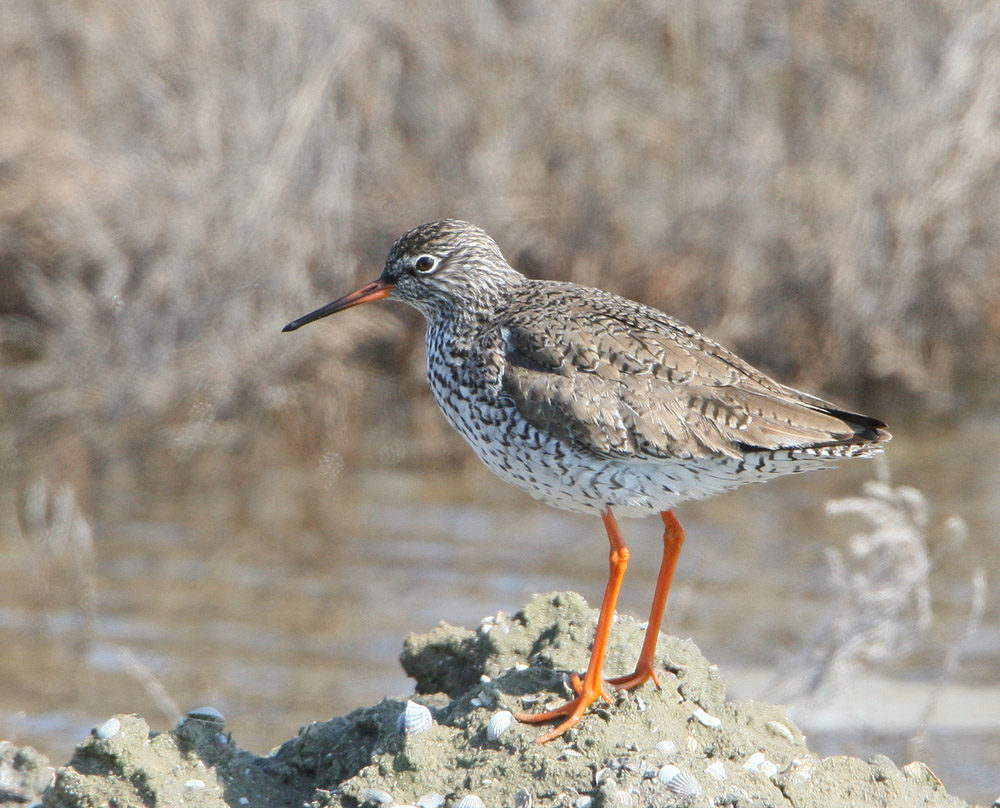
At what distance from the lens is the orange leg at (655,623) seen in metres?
4.22

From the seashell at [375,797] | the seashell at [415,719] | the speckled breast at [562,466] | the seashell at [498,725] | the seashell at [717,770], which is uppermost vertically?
the speckled breast at [562,466]

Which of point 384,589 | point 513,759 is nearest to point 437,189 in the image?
point 384,589

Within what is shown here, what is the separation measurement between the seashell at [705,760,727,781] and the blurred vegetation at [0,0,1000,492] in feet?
20.6

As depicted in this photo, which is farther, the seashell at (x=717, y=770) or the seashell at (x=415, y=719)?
the seashell at (x=415, y=719)

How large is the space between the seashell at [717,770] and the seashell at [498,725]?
22.8 inches

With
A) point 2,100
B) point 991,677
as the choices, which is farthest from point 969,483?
point 2,100

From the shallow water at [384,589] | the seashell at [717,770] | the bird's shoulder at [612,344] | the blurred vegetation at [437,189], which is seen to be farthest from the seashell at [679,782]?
the blurred vegetation at [437,189]

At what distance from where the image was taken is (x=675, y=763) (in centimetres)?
379

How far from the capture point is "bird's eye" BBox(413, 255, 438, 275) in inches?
208

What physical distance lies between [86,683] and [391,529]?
2489 mm

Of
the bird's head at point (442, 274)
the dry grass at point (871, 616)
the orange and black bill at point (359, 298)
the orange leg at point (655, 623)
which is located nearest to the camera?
the orange leg at point (655, 623)

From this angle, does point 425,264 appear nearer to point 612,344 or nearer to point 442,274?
point 442,274

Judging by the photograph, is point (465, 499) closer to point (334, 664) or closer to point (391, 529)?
point (391, 529)

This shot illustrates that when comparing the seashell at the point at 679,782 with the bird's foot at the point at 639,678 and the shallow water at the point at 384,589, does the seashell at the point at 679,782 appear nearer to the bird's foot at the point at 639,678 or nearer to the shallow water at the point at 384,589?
the bird's foot at the point at 639,678
